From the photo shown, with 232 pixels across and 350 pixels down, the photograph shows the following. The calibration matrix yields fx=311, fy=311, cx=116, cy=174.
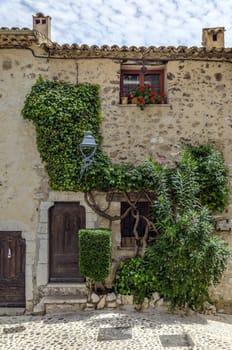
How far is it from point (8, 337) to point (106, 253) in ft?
7.53

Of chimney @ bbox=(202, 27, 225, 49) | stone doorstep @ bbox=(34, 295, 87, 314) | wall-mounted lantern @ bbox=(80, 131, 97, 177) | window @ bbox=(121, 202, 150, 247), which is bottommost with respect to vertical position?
stone doorstep @ bbox=(34, 295, 87, 314)

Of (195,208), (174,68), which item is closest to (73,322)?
(195,208)

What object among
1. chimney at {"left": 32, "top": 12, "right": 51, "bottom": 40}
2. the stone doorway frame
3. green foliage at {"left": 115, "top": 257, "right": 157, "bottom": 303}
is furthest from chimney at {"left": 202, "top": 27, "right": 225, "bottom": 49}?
green foliage at {"left": 115, "top": 257, "right": 157, "bottom": 303}

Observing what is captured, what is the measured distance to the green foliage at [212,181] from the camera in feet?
23.0

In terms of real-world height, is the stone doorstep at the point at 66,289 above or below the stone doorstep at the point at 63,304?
above

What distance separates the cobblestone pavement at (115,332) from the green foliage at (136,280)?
1.34 ft

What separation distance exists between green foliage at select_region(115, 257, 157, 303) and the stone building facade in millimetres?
450

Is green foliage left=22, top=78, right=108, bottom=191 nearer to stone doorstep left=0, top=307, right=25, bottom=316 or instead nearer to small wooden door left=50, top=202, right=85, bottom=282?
small wooden door left=50, top=202, right=85, bottom=282

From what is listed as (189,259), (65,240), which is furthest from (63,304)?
(189,259)

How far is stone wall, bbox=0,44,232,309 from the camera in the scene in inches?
286

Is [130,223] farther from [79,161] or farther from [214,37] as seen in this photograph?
[214,37]

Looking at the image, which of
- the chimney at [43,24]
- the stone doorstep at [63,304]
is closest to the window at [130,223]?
the stone doorstep at [63,304]

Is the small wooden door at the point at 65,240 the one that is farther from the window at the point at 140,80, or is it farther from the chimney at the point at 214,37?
the chimney at the point at 214,37

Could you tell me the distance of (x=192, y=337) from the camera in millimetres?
5066
